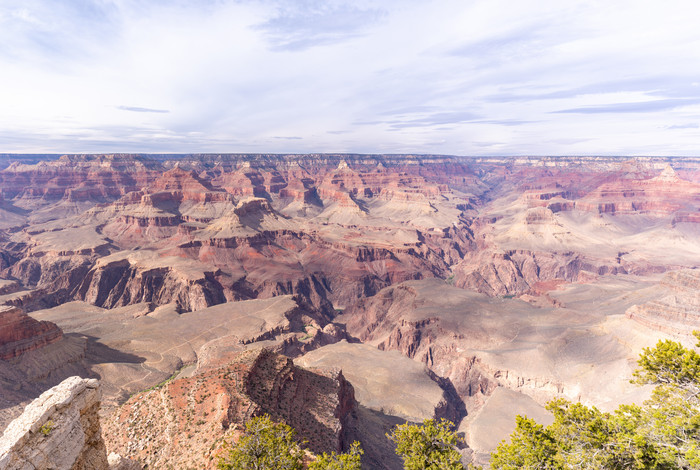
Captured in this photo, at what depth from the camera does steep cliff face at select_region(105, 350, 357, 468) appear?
29281 millimetres

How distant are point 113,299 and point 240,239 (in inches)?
2209

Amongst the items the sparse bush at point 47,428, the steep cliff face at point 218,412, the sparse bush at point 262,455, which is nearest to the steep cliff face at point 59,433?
the sparse bush at point 47,428

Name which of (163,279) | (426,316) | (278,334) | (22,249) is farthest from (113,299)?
(426,316)

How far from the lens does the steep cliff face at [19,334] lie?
2559 inches

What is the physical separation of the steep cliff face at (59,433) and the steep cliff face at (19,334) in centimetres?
6666

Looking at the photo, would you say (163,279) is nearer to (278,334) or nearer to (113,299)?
(113,299)

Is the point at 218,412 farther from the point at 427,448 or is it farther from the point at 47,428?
the point at 427,448

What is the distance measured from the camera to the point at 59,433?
57.5 feet

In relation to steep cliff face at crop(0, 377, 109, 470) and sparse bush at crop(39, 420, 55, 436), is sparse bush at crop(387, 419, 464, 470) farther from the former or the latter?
sparse bush at crop(39, 420, 55, 436)

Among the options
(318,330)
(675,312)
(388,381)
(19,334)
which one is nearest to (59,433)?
(388,381)

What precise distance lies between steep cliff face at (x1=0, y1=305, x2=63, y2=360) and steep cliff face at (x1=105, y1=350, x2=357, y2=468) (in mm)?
48993

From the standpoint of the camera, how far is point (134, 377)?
67.9 metres

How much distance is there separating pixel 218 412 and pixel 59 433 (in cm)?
1556

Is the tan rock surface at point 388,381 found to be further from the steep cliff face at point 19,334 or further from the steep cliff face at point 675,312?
the steep cliff face at point 19,334
